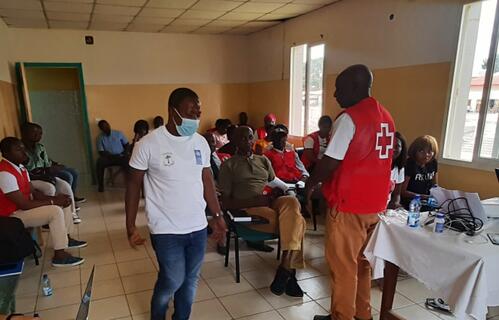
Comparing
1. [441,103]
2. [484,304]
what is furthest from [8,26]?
[484,304]

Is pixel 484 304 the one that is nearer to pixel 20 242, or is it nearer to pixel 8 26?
pixel 20 242

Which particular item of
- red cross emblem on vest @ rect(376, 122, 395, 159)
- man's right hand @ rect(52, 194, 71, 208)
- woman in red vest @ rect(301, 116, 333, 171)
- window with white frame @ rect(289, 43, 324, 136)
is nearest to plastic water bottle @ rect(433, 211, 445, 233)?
red cross emblem on vest @ rect(376, 122, 395, 159)

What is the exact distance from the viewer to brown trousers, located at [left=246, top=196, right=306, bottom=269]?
2.54 m

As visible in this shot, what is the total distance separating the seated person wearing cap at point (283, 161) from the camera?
3654 mm

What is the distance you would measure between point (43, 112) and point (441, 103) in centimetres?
627

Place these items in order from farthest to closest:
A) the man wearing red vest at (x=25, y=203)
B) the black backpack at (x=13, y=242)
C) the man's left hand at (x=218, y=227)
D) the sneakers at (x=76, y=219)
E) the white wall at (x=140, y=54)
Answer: the white wall at (x=140, y=54)
the sneakers at (x=76, y=219)
the man wearing red vest at (x=25, y=203)
the black backpack at (x=13, y=242)
the man's left hand at (x=218, y=227)

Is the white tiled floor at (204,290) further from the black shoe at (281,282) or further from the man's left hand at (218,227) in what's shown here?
the man's left hand at (218,227)

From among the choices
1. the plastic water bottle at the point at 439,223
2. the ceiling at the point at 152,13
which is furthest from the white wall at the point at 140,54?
the plastic water bottle at the point at 439,223

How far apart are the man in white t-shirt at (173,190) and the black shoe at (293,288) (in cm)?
101

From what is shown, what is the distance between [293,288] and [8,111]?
179 inches

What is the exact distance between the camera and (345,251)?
6.23 feet

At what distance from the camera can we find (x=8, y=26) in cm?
528

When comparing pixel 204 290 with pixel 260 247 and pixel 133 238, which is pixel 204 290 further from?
pixel 133 238

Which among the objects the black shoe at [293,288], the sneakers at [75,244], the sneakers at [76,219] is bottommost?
the sneakers at [76,219]
